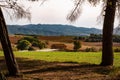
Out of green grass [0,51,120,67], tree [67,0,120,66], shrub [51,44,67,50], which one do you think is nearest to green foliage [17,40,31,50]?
shrub [51,44,67,50]

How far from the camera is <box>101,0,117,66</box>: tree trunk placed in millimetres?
19172

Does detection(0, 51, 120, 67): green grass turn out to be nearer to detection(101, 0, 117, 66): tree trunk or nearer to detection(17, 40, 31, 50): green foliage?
detection(101, 0, 117, 66): tree trunk

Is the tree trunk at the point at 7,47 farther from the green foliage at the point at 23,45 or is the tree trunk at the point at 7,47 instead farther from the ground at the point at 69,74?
the green foliage at the point at 23,45

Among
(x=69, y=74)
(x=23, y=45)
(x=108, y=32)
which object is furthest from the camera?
(x=23, y=45)

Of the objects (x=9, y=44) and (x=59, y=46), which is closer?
(x=9, y=44)

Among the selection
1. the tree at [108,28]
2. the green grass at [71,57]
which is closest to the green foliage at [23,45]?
the green grass at [71,57]

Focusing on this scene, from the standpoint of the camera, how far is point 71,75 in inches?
624

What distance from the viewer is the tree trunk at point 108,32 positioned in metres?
19.2

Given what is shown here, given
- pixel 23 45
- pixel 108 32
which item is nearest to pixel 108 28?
pixel 108 32

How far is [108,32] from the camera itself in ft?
63.5

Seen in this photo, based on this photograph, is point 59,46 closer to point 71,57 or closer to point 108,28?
point 71,57

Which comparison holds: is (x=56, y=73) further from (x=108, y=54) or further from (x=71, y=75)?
(x=108, y=54)

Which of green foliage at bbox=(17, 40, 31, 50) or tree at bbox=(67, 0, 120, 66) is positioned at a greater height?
tree at bbox=(67, 0, 120, 66)

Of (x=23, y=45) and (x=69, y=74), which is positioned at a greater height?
(x=69, y=74)
